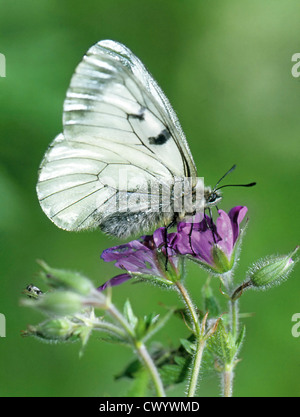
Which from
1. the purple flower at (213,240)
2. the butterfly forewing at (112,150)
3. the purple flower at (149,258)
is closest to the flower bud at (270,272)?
the purple flower at (213,240)

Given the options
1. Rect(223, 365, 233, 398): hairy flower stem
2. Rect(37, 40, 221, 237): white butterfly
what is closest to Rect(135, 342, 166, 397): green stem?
Rect(223, 365, 233, 398): hairy flower stem

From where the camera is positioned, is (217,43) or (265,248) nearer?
(265,248)

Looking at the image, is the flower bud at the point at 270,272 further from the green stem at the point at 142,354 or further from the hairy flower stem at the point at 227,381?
the green stem at the point at 142,354

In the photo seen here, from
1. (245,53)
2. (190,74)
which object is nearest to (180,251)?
(190,74)

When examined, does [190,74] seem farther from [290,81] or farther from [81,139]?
[81,139]

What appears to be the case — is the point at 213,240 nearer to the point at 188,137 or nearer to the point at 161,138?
the point at 161,138

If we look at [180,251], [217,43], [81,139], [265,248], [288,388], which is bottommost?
[288,388]
